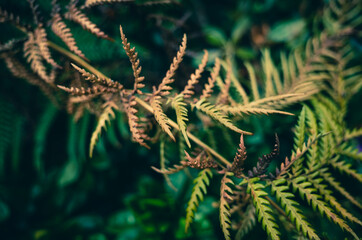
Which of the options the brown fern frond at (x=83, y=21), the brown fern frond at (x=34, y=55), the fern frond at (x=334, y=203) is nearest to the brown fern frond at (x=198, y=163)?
the fern frond at (x=334, y=203)

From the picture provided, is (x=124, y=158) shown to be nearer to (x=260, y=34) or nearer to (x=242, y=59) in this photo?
(x=242, y=59)

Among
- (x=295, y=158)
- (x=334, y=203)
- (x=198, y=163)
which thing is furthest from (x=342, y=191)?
(x=198, y=163)

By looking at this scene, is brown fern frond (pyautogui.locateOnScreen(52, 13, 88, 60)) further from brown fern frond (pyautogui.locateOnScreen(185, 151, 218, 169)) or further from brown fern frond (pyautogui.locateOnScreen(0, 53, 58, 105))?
brown fern frond (pyautogui.locateOnScreen(185, 151, 218, 169))

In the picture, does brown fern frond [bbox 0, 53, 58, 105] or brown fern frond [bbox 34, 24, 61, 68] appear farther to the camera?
brown fern frond [bbox 0, 53, 58, 105]

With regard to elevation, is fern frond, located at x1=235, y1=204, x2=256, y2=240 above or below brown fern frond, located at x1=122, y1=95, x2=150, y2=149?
below

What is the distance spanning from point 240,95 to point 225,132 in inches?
6.8

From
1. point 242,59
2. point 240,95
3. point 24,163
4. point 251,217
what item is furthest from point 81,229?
point 242,59

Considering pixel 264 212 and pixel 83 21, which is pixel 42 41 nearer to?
pixel 83 21

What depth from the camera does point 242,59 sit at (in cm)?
155

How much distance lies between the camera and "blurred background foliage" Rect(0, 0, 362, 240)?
1055 mm

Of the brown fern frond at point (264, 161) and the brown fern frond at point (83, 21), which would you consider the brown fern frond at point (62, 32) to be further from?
the brown fern frond at point (264, 161)

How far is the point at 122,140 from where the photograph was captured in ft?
4.69

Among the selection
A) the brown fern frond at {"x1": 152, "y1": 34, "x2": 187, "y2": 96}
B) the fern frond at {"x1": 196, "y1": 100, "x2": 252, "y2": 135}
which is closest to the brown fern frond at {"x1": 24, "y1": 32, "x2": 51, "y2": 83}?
the brown fern frond at {"x1": 152, "y1": 34, "x2": 187, "y2": 96}

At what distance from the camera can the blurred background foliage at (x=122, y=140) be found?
105 cm
